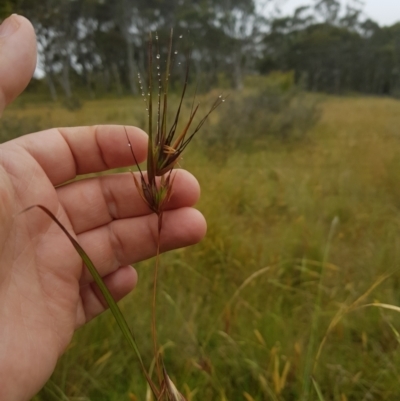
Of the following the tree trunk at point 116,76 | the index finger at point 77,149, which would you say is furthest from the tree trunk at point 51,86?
the index finger at point 77,149

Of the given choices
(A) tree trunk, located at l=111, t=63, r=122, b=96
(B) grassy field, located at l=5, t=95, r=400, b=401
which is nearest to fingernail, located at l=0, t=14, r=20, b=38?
(B) grassy field, located at l=5, t=95, r=400, b=401

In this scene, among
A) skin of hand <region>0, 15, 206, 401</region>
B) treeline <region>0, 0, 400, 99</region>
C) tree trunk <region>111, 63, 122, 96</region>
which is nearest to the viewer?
skin of hand <region>0, 15, 206, 401</region>

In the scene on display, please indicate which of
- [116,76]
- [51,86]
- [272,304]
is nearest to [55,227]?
[272,304]

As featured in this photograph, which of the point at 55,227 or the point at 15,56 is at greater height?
the point at 15,56

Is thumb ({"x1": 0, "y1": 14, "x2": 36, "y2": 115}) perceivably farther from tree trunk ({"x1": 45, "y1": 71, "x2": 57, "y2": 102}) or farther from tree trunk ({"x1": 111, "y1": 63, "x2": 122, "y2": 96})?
tree trunk ({"x1": 111, "y1": 63, "x2": 122, "y2": 96})

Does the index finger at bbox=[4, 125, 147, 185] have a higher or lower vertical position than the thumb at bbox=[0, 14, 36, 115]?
lower

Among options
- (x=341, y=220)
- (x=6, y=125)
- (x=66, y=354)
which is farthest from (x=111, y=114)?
(x=66, y=354)

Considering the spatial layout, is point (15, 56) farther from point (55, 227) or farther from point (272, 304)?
point (272, 304)
